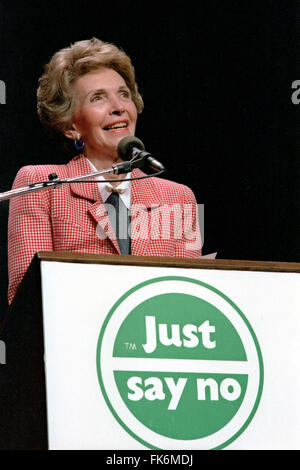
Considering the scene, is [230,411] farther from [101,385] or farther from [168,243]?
[168,243]

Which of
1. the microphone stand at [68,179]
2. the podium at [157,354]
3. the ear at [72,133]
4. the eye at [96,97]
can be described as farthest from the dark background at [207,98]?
the podium at [157,354]

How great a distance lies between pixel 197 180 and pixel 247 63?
0.41m

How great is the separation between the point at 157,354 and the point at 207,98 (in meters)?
1.44

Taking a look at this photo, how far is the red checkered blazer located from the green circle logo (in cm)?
66

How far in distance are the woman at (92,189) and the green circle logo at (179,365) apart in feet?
2.18

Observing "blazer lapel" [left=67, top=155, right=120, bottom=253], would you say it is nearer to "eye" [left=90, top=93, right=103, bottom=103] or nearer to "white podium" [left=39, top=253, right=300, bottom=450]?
"eye" [left=90, top=93, right=103, bottom=103]

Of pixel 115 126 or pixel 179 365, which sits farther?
pixel 115 126

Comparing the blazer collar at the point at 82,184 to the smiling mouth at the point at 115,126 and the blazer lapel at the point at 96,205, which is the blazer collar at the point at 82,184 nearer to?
the blazer lapel at the point at 96,205

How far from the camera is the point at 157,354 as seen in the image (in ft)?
5.09

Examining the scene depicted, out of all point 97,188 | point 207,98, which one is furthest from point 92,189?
point 207,98

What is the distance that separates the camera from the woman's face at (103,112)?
2500mm

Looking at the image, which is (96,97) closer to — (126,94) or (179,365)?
(126,94)

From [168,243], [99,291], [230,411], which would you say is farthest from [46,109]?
[230,411]

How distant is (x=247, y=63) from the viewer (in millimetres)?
2832
